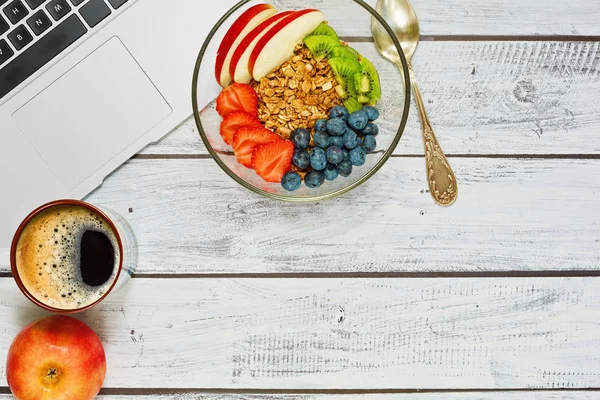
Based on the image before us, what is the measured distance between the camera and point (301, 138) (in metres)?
0.87

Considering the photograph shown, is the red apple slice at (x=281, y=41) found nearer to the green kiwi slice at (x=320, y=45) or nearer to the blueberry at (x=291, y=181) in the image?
the green kiwi slice at (x=320, y=45)

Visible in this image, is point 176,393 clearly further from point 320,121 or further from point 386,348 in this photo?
point 320,121

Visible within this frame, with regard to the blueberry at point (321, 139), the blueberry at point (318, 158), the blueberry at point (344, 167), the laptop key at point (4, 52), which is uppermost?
the laptop key at point (4, 52)

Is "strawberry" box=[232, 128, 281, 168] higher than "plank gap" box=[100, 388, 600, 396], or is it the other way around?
"strawberry" box=[232, 128, 281, 168]

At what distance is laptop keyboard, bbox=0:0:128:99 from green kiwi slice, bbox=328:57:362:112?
0.99 feet

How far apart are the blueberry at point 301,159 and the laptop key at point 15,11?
0.40m

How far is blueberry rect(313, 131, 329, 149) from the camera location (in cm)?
87

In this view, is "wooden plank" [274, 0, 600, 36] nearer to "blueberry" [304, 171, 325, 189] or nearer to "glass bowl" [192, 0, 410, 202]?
"glass bowl" [192, 0, 410, 202]

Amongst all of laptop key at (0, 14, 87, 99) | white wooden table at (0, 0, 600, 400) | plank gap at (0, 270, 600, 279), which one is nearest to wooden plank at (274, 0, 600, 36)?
white wooden table at (0, 0, 600, 400)

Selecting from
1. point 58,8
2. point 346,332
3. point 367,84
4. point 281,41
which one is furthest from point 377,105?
point 58,8

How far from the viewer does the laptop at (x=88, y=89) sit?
85 cm

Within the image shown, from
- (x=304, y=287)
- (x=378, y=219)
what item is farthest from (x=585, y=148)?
(x=304, y=287)

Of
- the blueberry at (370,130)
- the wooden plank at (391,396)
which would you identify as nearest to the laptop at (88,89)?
the blueberry at (370,130)

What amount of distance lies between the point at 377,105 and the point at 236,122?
0.21 meters
